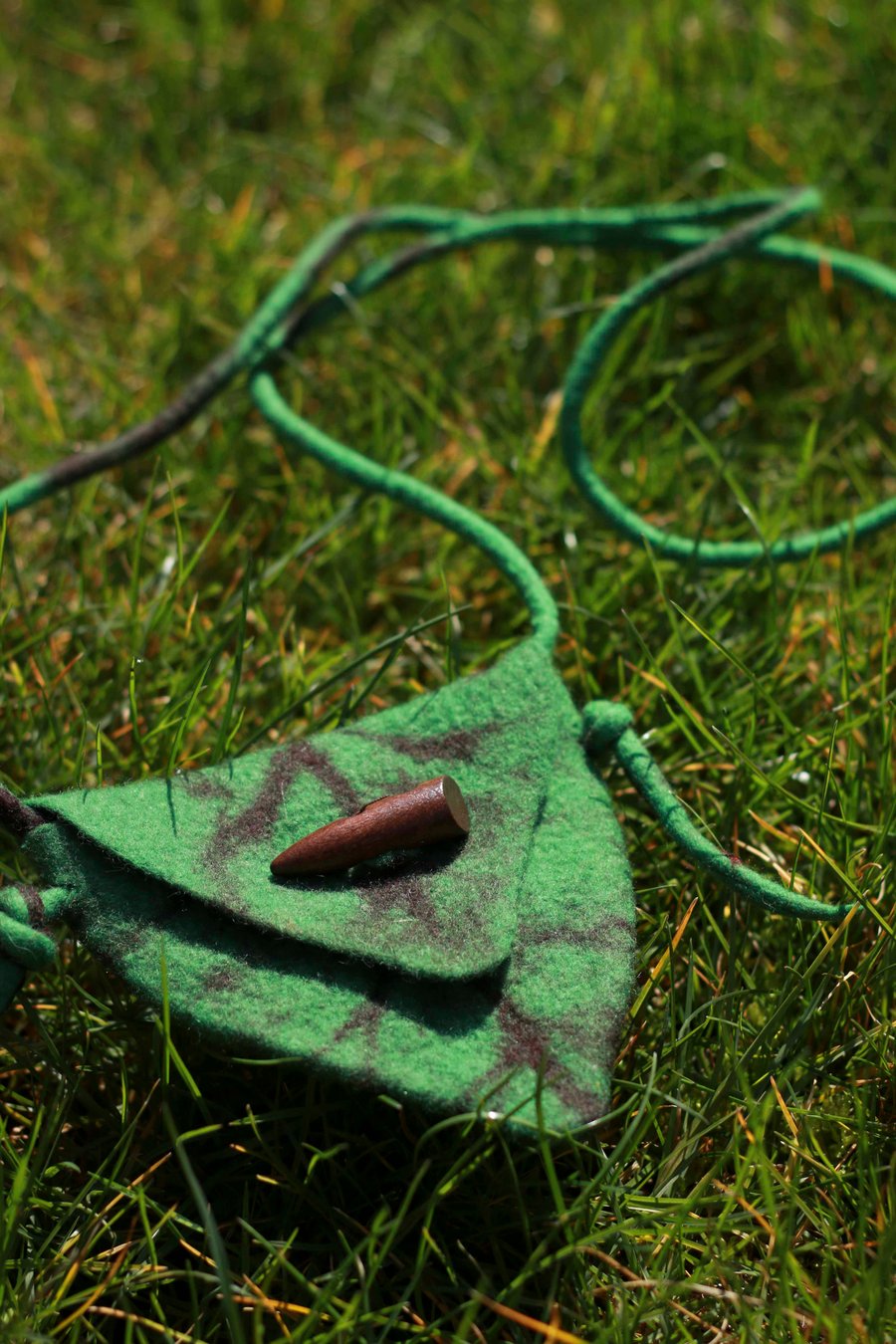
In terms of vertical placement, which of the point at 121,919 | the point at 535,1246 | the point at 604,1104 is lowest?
the point at 535,1246

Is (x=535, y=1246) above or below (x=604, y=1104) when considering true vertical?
below

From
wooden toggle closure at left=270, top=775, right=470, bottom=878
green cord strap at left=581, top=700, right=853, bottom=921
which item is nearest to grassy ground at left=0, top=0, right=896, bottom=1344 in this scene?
green cord strap at left=581, top=700, right=853, bottom=921

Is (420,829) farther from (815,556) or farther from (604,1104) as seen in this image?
(815,556)

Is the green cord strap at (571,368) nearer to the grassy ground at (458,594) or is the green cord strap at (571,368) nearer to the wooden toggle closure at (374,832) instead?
the grassy ground at (458,594)

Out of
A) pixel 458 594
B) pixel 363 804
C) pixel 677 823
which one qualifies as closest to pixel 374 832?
pixel 363 804

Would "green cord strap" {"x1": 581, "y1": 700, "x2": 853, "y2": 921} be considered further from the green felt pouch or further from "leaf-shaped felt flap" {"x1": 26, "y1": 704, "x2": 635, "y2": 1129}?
"leaf-shaped felt flap" {"x1": 26, "y1": 704, "x2": 635, "y2": 1129}

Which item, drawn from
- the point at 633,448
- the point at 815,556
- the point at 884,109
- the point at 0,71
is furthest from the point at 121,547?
the point at 884,109
